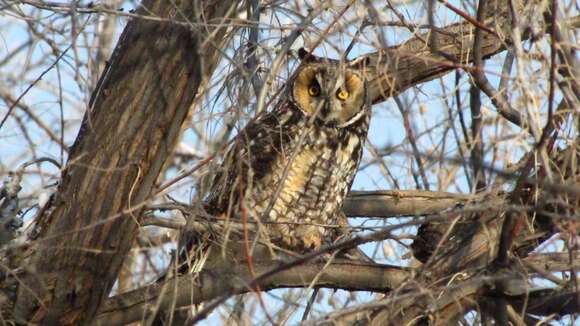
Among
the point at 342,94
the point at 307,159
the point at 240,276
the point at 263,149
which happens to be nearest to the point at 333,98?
the point at 342,94

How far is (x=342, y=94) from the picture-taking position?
390cm

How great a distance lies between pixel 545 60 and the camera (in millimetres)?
2385

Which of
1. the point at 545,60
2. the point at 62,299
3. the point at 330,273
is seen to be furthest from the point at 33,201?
the point at 545,60

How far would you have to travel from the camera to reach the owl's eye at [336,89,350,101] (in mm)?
3877

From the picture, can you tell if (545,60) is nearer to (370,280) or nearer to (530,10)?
(530,10)

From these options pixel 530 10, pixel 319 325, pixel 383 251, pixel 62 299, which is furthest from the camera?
pixel 383 251

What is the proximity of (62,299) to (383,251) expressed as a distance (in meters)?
1.71

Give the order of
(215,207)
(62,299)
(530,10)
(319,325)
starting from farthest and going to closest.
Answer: (215,207)
(62,299)
(530,10)
(319,325)

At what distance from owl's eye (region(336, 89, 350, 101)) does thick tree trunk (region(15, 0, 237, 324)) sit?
47.2 inches

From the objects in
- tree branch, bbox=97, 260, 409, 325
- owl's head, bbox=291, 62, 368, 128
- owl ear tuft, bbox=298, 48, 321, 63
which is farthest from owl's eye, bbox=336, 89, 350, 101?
tree branch, bbox=97, 260, 409, 325

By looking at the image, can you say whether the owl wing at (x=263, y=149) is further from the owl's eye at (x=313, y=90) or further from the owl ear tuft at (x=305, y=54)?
the owl ear tuft at (x=305, y=54)

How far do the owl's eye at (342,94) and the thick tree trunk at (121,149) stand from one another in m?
1.20

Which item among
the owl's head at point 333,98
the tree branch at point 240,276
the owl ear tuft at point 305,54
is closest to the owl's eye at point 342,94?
the owl's head at point 333,98

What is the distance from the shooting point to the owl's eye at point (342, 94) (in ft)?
12.7
